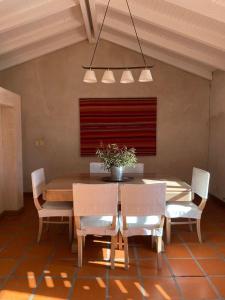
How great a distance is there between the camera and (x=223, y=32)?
369 cm

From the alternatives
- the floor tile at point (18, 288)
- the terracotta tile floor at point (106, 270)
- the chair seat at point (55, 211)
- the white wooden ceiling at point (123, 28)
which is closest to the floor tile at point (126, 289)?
the terracotta tile floor at point (106, 270)

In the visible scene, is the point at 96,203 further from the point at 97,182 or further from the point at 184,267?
the point at 184,267

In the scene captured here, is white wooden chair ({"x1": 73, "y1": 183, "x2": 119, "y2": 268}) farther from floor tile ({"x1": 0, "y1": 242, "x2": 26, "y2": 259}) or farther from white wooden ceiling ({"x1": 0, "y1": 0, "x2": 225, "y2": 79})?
white wooden ceiling ({"x1": 0, "y1": 0, "x2": 225, "y2": 79})

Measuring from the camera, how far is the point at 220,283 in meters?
2.54

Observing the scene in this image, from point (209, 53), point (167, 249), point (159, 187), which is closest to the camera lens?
point (159, 187)

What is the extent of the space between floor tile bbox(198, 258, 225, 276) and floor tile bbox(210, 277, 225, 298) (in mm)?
108

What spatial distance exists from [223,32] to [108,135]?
9.22ft

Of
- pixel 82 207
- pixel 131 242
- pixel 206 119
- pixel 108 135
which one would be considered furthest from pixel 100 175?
pixel 206 119

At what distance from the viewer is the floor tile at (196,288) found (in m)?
2.34

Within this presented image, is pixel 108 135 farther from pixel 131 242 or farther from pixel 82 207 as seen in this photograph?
pixel 82 207

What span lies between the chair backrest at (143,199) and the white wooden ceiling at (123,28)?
80.1 inches

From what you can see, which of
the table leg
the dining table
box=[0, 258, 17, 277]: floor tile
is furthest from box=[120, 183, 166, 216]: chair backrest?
box=[0, 258, 17, 277]: floor tile

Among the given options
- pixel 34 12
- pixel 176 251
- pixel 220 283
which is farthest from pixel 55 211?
pixel 34 12

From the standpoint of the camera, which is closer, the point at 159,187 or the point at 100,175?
the point at 159,187
